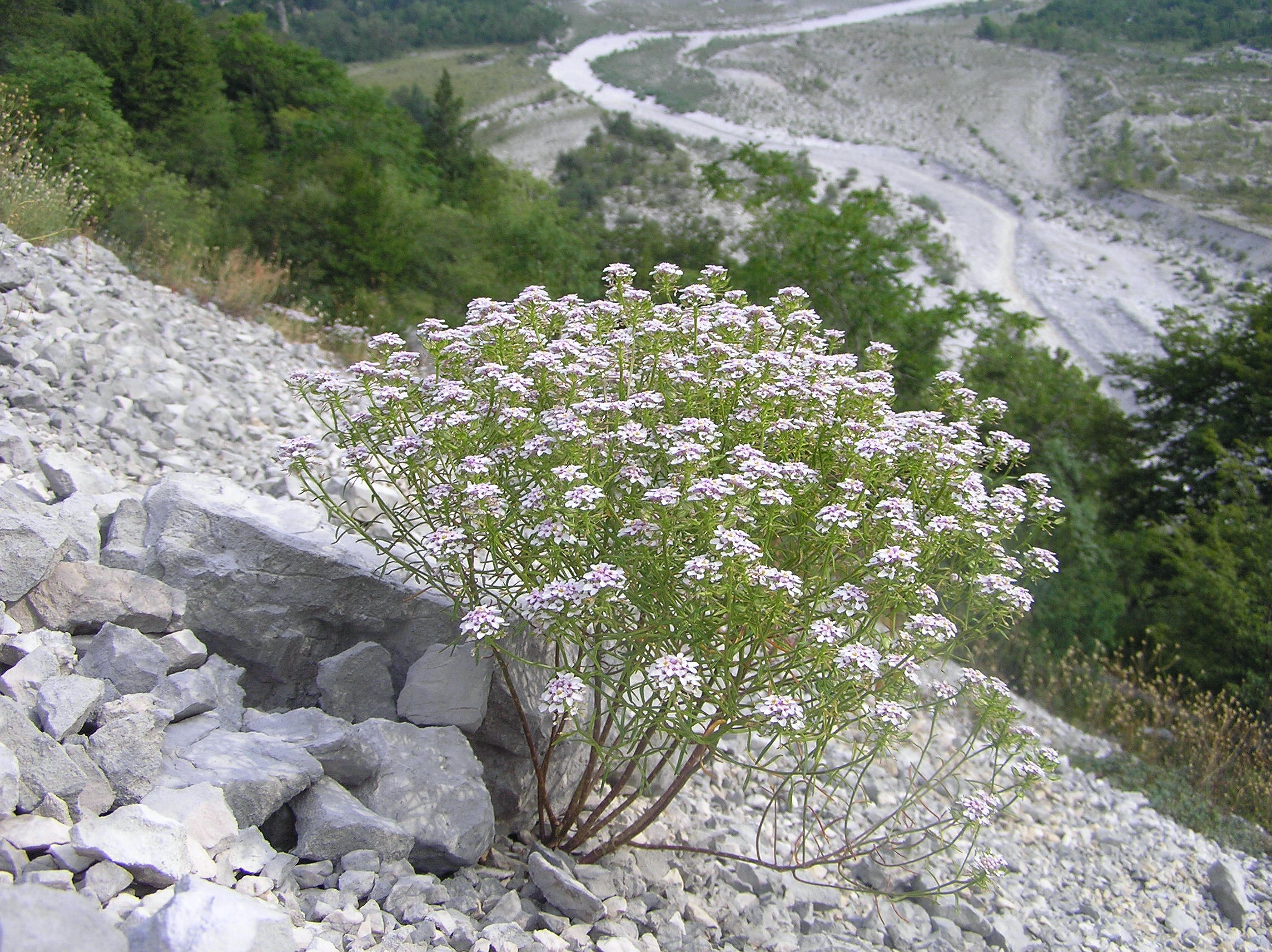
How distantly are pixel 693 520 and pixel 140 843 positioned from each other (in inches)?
88.1

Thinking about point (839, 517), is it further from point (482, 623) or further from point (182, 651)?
point (182, 651)

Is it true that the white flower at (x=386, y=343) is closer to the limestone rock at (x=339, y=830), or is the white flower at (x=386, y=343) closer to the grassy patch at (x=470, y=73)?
the limestone rock at (x=339, y=830)

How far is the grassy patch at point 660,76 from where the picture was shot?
2511 inches

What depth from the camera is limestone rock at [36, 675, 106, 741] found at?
3.27 m

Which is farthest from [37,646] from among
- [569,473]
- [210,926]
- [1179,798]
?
[1179,798]

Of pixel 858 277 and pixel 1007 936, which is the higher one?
pixel 858 277

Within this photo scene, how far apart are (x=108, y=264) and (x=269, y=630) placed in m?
7.93

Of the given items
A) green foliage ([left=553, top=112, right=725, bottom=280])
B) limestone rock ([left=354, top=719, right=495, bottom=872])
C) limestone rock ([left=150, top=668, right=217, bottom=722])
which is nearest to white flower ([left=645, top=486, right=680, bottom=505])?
limestone rock ([left=354, top=719, right=495, bottom=872])

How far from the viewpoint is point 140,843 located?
277 cm

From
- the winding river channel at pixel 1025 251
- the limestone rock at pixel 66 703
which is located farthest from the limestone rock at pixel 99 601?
the winding river channel at pixel 1025 251

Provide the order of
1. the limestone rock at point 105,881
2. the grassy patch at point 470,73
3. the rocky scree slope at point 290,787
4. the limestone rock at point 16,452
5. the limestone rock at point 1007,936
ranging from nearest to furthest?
the limestone rock at point 105,881 < the rocky scree slope at point 290,787 < the limestone rock at point 1007,936 < the limestone rock at point 16,452 < the grassy patch at point 470,73

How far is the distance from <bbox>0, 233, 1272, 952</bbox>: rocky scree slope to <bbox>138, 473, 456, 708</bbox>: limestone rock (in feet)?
0.05

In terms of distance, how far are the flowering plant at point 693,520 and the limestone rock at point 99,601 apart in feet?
3.67

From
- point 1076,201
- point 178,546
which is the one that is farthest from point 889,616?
point 1076,201
